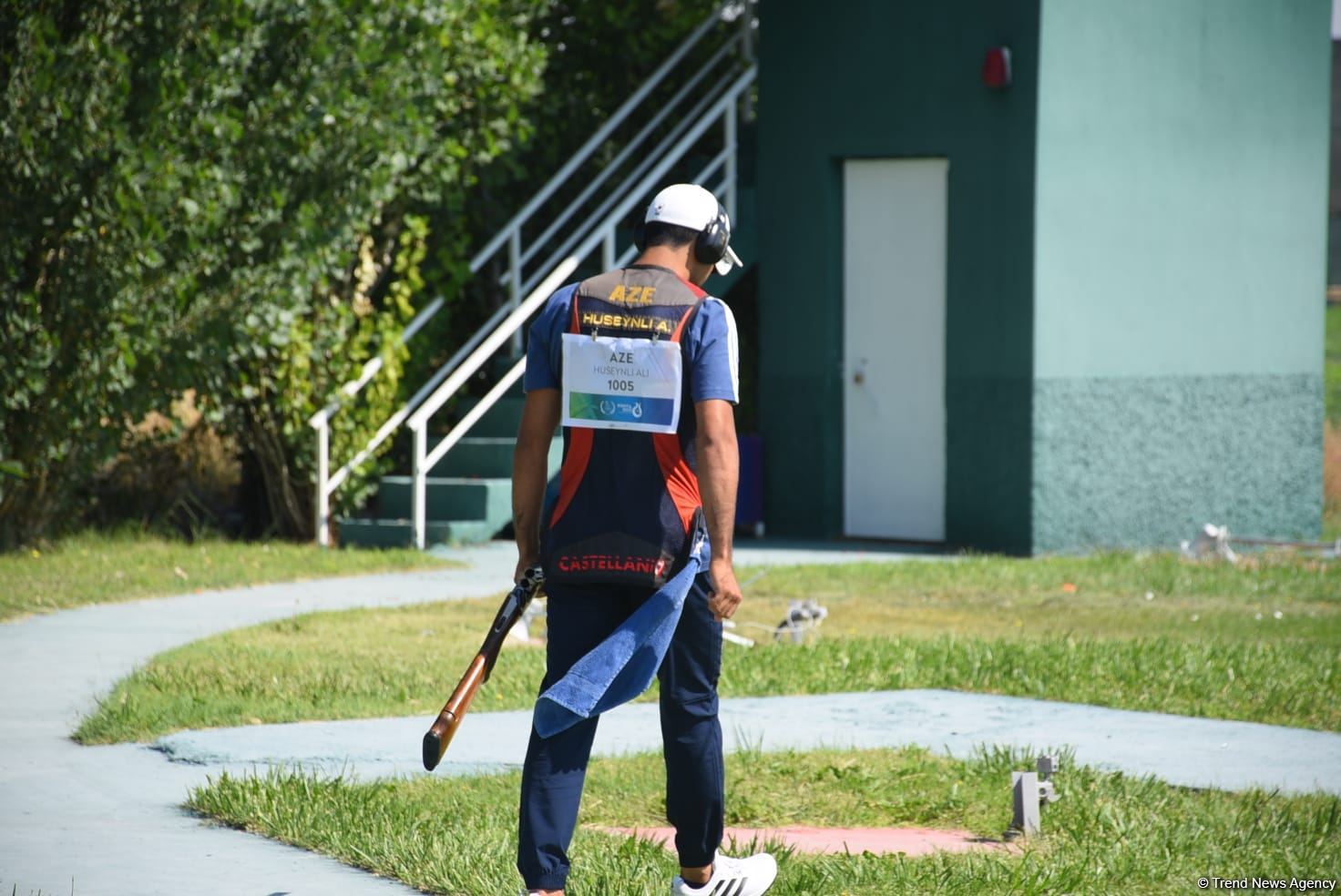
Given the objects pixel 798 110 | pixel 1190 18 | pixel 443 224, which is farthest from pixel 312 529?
pixel 1190 18

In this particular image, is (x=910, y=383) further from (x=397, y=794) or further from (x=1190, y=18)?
(x=397, y=794)

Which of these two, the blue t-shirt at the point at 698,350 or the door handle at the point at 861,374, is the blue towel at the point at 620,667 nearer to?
the blue t-shirt at the point at 698,350

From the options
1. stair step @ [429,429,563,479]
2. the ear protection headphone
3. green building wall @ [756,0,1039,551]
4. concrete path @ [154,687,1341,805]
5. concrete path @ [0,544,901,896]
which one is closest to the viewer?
the ear protection headphone

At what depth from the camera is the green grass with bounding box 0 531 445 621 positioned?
35.2ft

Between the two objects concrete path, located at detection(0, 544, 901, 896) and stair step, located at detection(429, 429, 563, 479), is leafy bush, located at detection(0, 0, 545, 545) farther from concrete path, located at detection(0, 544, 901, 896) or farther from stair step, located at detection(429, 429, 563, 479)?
concrete path, located at detection(0, 544, 901, 896)

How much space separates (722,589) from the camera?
485cm

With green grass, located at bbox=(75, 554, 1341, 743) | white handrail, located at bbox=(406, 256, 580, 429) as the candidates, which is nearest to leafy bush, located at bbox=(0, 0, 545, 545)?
white handrail, located at bbox=(406, 256, 580, 429)

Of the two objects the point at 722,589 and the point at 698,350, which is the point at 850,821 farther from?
the point at 698,350

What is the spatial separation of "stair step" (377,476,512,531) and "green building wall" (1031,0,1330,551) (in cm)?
385

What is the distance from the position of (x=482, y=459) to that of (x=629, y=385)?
30.5 ft

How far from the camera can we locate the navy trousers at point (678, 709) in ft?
15.7

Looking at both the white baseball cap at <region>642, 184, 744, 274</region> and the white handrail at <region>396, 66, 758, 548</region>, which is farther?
the white handrail at <region>396, 66, 758, 548</region>

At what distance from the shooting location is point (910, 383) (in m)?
14.5

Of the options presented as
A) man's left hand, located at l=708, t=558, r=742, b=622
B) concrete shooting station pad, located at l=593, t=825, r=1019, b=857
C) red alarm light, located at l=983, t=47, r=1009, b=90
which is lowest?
concrete shooting station pad, located at l=593, t=825, r=1019, b=857
